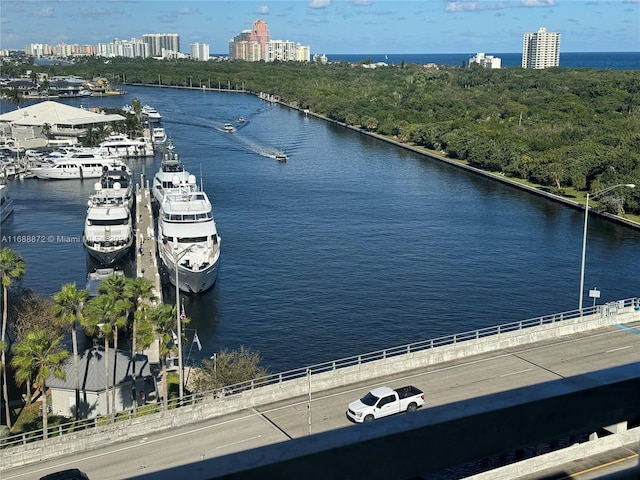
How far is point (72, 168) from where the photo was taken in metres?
72.5

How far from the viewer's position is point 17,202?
61.8m

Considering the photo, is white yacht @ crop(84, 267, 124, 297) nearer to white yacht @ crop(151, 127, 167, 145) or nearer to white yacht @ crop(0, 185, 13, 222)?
white yacht @ crop(0, 185, 13, 222)

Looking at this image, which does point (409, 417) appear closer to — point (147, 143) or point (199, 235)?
point (199, 235)

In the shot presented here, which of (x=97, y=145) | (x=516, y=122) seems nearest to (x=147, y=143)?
(x=97, y=145)

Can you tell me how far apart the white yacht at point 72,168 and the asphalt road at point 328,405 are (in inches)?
2176

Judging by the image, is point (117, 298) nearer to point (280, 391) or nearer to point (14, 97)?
point (280, 391)

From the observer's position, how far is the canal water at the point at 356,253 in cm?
3325

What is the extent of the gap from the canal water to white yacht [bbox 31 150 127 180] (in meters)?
2.11

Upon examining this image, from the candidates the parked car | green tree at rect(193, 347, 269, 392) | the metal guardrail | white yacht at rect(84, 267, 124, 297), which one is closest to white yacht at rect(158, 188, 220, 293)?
white yacht at rect(84, 267, 124, 297)

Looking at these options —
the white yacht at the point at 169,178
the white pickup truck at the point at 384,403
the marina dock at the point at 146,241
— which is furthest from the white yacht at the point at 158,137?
the white pickup truck at the point at 384,403

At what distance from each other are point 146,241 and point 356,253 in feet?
43.1

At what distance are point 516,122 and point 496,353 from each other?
267ft

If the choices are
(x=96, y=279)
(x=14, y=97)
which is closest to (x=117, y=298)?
(x=96, y=279)

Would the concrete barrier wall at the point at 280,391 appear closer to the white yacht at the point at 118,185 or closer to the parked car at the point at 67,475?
the parked car at the point at 67,475
